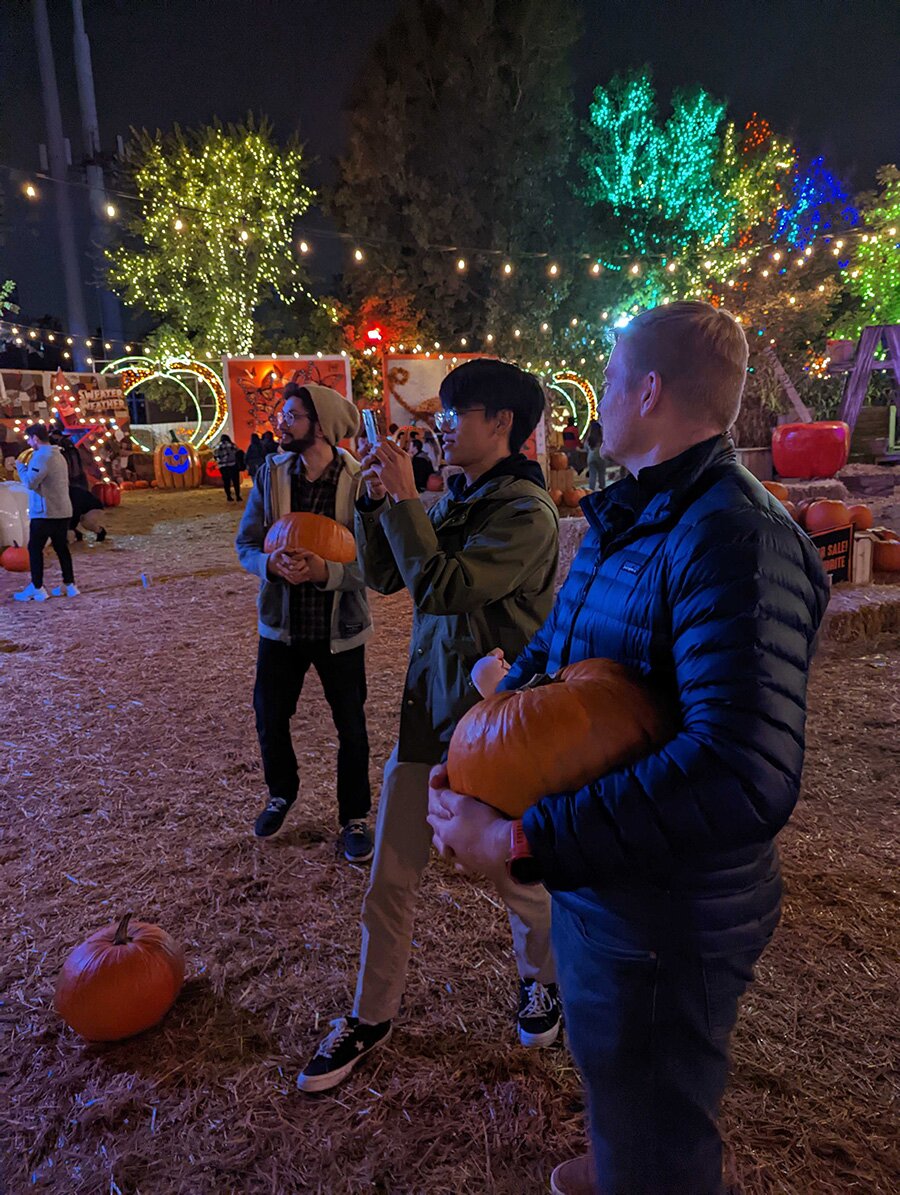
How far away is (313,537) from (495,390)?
4.79 ft

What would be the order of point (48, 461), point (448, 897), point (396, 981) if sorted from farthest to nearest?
1. point (48, 461)
2. point (448, 897)
3. point (396, 981)

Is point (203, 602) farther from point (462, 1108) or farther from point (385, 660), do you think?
point (462, 1108)

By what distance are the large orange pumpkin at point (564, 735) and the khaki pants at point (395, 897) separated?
3.18 feet

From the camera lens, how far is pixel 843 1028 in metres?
2.48

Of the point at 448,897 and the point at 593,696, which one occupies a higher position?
the point at 593,696

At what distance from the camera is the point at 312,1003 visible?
2.70 meters

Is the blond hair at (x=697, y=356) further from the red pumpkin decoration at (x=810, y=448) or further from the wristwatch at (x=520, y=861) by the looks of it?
the red pumpkin decoration at (x=810, y=448)

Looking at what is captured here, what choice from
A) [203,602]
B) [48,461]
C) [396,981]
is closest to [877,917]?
[396,981]

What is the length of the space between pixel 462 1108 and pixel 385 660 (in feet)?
15.3

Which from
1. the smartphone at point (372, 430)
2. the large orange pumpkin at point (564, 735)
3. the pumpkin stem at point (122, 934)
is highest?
the smartphone at point (372, 430)

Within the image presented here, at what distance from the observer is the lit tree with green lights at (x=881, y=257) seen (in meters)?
21.5

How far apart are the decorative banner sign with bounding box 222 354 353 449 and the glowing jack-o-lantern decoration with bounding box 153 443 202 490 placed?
318 centimetres

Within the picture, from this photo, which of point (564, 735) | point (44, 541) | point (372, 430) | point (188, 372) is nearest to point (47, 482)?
point (44, 541)

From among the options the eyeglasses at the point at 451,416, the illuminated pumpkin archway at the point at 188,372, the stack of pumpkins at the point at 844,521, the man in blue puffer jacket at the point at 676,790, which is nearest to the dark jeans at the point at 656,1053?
the man in blue puffer jacket at the point at 676,790
